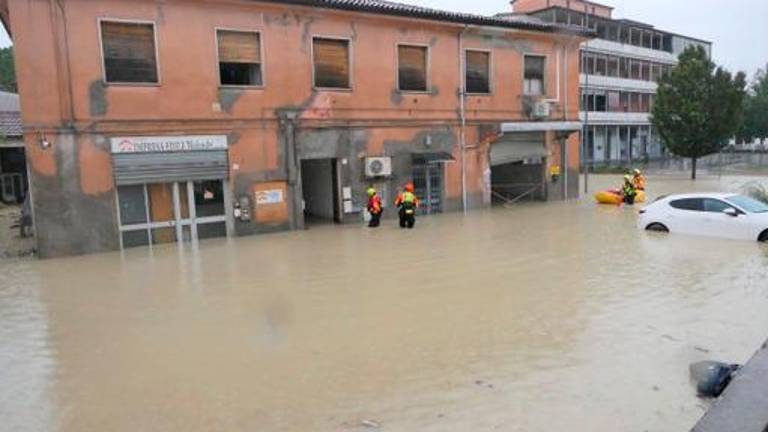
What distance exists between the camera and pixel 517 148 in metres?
25.0

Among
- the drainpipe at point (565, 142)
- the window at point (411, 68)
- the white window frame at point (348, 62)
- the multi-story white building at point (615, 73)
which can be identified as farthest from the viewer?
the multi-story white building at point (615, 73)

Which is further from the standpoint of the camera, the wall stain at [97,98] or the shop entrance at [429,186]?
the shop entrance at [429,186]

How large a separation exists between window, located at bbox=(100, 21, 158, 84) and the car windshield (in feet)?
49.1

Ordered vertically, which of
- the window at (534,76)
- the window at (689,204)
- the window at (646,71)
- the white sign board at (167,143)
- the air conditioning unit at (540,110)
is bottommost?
the window at (689,204)

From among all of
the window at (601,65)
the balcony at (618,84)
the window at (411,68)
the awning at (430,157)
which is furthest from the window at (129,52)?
the window at (601,65)

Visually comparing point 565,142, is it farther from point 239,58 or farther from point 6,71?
point 6,71

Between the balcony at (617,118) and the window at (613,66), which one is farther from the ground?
the window at (613,66)

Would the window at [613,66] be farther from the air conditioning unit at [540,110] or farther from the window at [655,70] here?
the air conditioning unit at [540,110]

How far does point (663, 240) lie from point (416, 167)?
354 inches

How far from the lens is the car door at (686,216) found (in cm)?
1580

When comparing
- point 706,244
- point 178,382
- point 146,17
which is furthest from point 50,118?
point 706,244

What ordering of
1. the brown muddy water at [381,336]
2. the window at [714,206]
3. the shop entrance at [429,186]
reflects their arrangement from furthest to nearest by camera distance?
the shop entrance at [429,186] → the window at [714,206] → the brown muddy water at [381,336]

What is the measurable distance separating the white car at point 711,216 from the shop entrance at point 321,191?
31.1 ft

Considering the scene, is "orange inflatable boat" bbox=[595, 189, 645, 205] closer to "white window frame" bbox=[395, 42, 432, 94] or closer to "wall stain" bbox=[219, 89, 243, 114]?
"white window frame" bbox=[395, 42, 432, 94]
